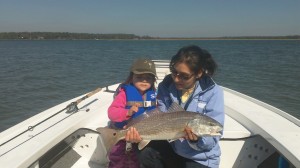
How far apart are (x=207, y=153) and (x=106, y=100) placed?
2.69 m

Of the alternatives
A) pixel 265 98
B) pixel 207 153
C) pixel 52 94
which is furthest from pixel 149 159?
pixel 52 94

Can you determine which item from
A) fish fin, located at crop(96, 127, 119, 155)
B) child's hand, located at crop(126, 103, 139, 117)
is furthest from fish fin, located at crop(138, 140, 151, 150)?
child's hand, located at crop(126, 103, 139, 117)

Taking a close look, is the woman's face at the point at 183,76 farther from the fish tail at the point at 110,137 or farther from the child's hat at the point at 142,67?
the fish tail at the point at 110,137

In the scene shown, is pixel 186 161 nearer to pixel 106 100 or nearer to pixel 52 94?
pixel 106 100

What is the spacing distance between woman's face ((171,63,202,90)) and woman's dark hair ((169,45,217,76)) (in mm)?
35

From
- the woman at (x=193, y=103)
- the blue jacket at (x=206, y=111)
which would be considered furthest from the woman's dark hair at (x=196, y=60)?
the blue jacket at (x=206, y=111)

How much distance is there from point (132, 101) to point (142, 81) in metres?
0.26

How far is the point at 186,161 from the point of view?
3270 mm

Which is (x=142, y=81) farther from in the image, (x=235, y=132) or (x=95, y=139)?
(x=235, y=132)

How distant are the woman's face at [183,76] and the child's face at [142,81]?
24.2 inches

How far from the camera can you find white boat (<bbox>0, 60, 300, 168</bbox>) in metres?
3.18

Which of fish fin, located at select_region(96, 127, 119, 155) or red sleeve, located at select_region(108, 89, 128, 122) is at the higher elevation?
red sleeve, located at select_region(108, 89, 128, 122)

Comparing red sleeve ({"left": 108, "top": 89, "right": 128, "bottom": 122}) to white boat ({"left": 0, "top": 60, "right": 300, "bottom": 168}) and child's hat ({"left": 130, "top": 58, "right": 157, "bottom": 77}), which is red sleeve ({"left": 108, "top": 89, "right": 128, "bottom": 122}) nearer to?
child's hat ({"left": 130, "top": 58, "right": 157, "bottom": 77})

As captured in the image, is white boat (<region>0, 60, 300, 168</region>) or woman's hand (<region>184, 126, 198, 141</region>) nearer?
woman's hand (<region>184, 126, 198, 141</region>)
